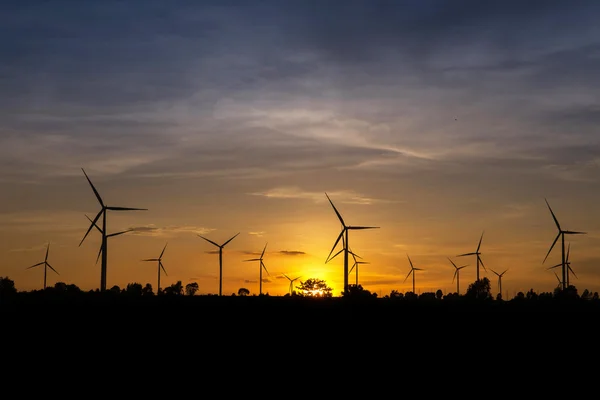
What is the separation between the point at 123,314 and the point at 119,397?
41.4 metres

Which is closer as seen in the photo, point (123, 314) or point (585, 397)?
point (585, 397)

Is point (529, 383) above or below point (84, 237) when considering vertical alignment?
below

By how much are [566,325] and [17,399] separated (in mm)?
85682

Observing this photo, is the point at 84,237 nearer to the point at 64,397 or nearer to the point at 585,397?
the point at 64,397

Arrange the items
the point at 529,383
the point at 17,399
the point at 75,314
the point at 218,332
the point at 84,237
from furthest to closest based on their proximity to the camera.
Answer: the point at 84,237, the point at 75,314, the point at 218,332, the point at 529,383, the point at 17,399

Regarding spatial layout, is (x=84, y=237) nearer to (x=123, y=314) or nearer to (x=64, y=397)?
(x=123, y=314)

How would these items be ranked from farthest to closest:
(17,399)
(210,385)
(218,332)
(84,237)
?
(84,237) < (218,332) < (210,385) < (17,399)

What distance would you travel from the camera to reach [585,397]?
321 feet

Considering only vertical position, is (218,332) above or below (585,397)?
above

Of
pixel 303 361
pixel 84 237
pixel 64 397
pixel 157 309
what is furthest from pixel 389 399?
pixel 84 237

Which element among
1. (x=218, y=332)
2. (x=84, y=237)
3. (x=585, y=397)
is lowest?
(x=585, y=397)

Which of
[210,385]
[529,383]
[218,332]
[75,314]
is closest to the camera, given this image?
[210,385]

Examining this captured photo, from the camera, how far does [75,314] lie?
130 m

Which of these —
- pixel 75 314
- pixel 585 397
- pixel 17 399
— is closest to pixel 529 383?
pixel 585 397
